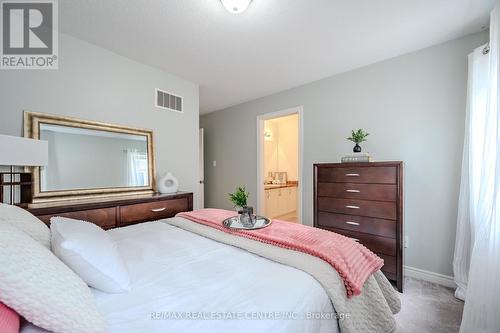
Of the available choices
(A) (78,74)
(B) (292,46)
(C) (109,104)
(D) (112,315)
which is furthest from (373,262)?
(A) (78,74)

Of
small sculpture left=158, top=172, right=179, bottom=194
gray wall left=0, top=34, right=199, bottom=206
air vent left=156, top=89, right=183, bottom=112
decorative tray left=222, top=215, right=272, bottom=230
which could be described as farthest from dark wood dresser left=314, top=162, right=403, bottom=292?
air vent left=156, top=89, right=183, bottom=112

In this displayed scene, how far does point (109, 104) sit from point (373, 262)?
9.19ft

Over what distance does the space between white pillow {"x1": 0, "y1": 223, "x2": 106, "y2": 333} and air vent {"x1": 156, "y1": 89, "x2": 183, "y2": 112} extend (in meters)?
2.43

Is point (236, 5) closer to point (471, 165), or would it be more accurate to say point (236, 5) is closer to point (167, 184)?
point (167, 184)

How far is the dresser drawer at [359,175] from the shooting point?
6.61ft

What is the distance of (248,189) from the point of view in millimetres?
3973

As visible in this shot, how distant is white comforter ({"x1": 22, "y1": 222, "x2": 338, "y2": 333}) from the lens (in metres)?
0.66

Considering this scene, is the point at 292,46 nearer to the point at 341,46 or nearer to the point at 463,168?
the point at 341,46

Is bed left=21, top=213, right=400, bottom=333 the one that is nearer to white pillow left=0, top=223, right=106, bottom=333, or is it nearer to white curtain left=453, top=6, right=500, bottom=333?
white pillow left=0, top=223, right=106, bottom=333

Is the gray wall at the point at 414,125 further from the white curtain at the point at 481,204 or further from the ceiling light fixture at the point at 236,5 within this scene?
the ceiling light fixture at the point at 236,5

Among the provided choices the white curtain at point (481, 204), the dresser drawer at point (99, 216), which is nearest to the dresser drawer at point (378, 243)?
the white curtain at point (481, 204)

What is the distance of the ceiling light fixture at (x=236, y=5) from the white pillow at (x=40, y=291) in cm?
180

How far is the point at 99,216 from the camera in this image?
185 cm

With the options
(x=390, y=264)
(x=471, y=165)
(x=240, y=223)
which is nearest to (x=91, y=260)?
(x=240, y=223)
